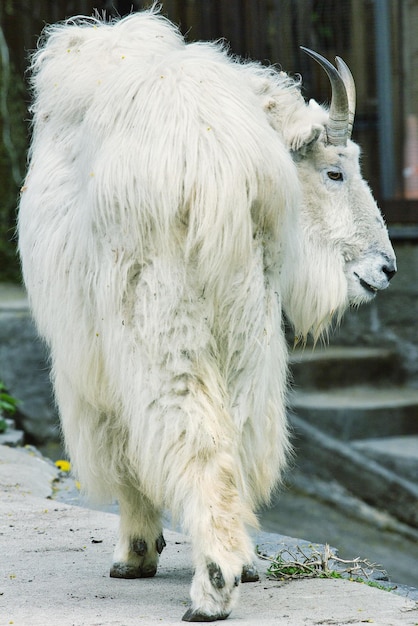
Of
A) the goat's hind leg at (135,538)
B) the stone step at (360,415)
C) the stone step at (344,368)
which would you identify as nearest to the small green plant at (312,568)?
the goat's hind leg at (135,538)

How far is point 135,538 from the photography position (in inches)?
154

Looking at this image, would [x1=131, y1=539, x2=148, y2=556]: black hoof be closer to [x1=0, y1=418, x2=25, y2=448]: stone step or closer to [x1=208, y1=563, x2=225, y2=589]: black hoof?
[x1=208, y1=563, x2=225, y2=589]: black hoof

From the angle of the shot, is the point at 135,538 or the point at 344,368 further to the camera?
the point at 344,368

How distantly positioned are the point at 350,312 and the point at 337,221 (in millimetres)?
5132

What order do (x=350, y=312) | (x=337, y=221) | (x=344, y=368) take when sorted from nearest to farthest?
1. (x=337, y=221)
2. (x=344, y=368)
3. (x=350, y=312)

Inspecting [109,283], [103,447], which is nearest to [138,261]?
[109,283]

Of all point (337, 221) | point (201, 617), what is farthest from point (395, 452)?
point (201, 617)

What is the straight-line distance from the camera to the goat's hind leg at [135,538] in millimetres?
3904

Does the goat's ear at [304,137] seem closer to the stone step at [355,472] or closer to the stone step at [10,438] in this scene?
the stone step at [10,438]

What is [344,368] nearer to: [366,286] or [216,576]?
[366,286]

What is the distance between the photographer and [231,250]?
328 centimetres

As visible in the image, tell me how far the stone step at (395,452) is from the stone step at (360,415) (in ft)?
0.24

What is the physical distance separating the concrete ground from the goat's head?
101 cm

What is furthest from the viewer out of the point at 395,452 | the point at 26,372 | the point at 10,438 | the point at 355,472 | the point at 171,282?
the point at 26,372
